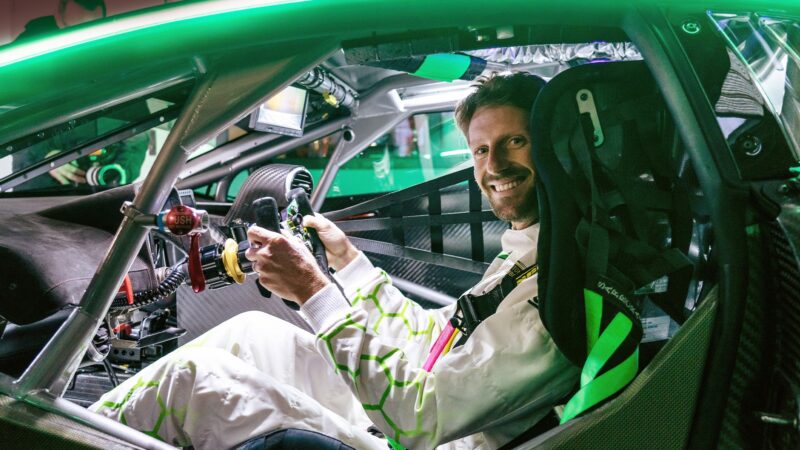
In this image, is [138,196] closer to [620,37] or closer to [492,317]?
[492,317]

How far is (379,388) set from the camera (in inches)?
48.1

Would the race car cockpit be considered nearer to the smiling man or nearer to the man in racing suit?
the man in racing suit

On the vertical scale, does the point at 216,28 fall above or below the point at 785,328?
above

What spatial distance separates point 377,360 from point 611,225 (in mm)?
512

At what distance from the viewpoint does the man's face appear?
62.2 inches

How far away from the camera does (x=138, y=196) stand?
111 centimetres

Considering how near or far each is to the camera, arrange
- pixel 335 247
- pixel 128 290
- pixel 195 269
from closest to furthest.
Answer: pixel 195 269
pixel 128 290
pixel 335 247

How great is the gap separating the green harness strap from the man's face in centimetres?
52

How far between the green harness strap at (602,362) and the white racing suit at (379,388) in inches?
5.0

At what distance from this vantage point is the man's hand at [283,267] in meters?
1.38

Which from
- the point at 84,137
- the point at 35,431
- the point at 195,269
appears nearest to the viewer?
the point at 35,431

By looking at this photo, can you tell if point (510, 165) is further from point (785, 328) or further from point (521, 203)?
point (785, 328)

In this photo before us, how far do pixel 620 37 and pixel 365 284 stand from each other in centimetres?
97

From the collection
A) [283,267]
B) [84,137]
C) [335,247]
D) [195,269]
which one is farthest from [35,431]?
[84,137]
